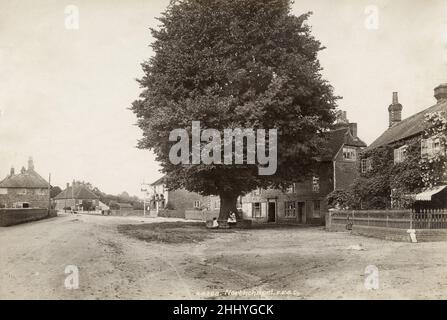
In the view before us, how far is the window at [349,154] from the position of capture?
4341 centimetres

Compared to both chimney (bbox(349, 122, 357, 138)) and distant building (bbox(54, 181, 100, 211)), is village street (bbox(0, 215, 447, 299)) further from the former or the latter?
distant building (bbox(54, 181, 100, 211))

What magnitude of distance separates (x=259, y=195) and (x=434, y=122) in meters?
30.4

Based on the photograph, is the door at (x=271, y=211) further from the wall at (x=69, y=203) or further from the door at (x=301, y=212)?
the wall at (x=69, y=203)

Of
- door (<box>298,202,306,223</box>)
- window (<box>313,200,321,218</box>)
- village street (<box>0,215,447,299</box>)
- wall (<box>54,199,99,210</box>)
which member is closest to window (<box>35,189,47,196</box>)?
wall (<box>54,199,99,210</box>)

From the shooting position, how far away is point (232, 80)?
26.4 meters

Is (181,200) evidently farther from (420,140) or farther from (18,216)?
(420,140)

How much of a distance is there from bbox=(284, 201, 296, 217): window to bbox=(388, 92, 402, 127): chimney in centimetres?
1336

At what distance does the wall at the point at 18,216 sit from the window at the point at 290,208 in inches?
1038

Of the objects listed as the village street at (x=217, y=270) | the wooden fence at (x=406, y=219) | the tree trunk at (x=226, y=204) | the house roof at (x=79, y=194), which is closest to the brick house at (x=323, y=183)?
the tree trunk at (x=226, y=204)

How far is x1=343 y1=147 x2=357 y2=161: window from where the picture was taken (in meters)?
43.4

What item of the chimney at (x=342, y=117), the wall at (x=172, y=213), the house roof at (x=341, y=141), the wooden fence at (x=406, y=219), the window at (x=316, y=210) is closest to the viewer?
the wooden fence at (x=406, y=219)

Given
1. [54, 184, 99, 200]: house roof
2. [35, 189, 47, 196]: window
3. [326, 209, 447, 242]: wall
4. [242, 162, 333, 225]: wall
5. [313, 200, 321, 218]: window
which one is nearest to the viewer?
[326, 209, 447, 242]: wall

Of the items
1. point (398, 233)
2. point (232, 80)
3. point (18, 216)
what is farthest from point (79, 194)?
point (398, 233)
